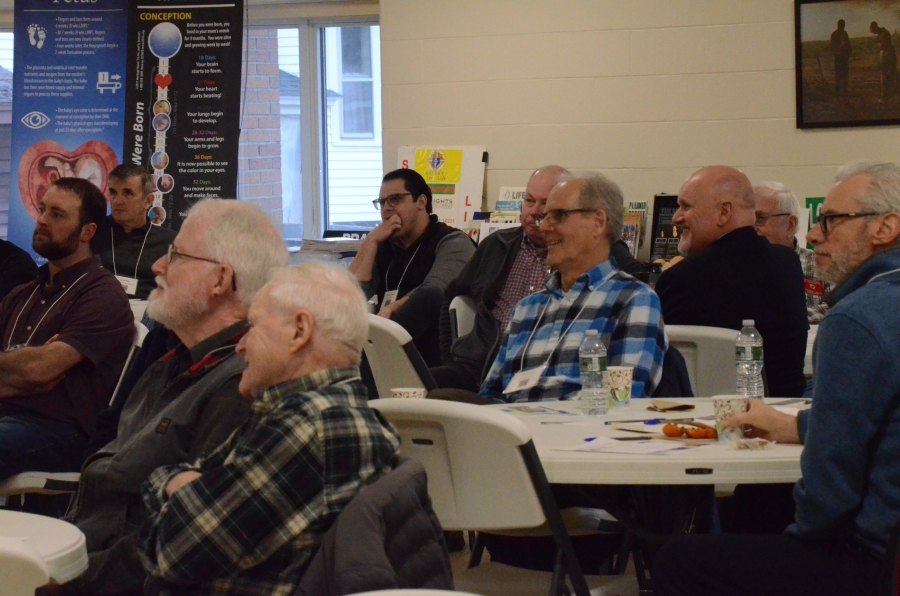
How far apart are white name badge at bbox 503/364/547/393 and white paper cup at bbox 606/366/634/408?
30cm

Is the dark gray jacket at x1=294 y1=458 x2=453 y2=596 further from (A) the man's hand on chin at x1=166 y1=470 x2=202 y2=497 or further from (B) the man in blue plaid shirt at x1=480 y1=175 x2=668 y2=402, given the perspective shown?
(B) the man in blue plaid shirt at x1=480 y1=175 x2=668 y2=402

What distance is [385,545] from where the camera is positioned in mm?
1386

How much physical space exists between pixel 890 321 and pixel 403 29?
200 inches

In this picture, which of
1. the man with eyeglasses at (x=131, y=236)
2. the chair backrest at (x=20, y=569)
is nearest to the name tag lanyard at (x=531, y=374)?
the chair backrest at (x=20, y=569)

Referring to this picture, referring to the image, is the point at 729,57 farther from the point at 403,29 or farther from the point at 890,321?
the point at 890,321

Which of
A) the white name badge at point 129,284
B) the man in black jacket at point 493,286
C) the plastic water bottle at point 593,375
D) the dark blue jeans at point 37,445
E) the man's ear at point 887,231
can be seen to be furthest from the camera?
the white name badge at point 129,284

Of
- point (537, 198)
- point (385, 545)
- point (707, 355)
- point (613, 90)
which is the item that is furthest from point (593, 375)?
point (613, 90)

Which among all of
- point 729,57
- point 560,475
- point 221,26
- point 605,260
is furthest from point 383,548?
point 221,26

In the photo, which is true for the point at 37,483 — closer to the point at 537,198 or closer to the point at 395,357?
the point at 395,357

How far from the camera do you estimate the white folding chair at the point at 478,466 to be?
1726 mm

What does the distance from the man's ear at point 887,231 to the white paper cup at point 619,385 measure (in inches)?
29.0

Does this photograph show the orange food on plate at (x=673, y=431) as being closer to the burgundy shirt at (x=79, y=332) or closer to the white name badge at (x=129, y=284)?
the burgundy shirt at (x=79, y=332)

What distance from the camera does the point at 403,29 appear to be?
6305 millimetres

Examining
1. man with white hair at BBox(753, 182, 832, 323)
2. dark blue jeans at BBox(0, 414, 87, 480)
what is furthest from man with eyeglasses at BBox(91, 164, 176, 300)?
man with white hair at BBox(753, 182, 832, 323)
